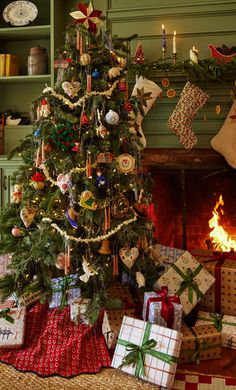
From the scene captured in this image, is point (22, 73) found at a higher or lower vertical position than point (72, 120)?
higher

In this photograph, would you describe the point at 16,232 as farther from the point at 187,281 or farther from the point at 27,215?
the point at 187,281

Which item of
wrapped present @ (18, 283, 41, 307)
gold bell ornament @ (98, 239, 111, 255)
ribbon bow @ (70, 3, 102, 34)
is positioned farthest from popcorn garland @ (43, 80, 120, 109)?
wrapped present @ (18, 283, 41, 307)

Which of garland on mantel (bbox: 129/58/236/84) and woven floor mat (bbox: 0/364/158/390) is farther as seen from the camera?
garland on mantel (bbox: 129/58/236/84)

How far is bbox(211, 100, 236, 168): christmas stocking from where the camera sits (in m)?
2.53

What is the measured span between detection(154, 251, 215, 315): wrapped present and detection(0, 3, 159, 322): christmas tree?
0.18 meters

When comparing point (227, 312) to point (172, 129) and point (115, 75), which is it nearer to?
point (172, 129)

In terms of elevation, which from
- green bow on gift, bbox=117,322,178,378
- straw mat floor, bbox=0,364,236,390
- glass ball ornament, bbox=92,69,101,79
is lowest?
straw mat floor, bbox=0,364,236,390

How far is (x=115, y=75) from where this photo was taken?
198 cm

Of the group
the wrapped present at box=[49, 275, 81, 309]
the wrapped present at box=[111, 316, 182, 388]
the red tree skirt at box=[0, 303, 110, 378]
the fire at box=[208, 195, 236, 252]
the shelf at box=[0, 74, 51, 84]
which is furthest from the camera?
the shelf at box=[0, 74, 51, 84]

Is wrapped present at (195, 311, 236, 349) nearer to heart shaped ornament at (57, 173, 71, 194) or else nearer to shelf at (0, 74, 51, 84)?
heart shaped ornament at (57, 173, 71, 194)

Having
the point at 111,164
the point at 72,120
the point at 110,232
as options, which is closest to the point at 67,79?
the point at 72,120

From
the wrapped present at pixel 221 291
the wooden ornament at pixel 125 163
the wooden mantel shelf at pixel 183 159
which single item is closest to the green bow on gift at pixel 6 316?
the wooden ornament at pixel 125 163

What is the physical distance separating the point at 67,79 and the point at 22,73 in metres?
1.48

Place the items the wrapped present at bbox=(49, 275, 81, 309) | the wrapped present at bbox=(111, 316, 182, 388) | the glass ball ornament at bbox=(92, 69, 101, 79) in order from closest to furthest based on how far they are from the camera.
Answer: the wrapped present at bbox=(111, 316, 182, 388) < the glass ball ornament at bbox=(92, 69, 101, 79) < the wrapped present at bbox=(49, 275, 81, 309)
